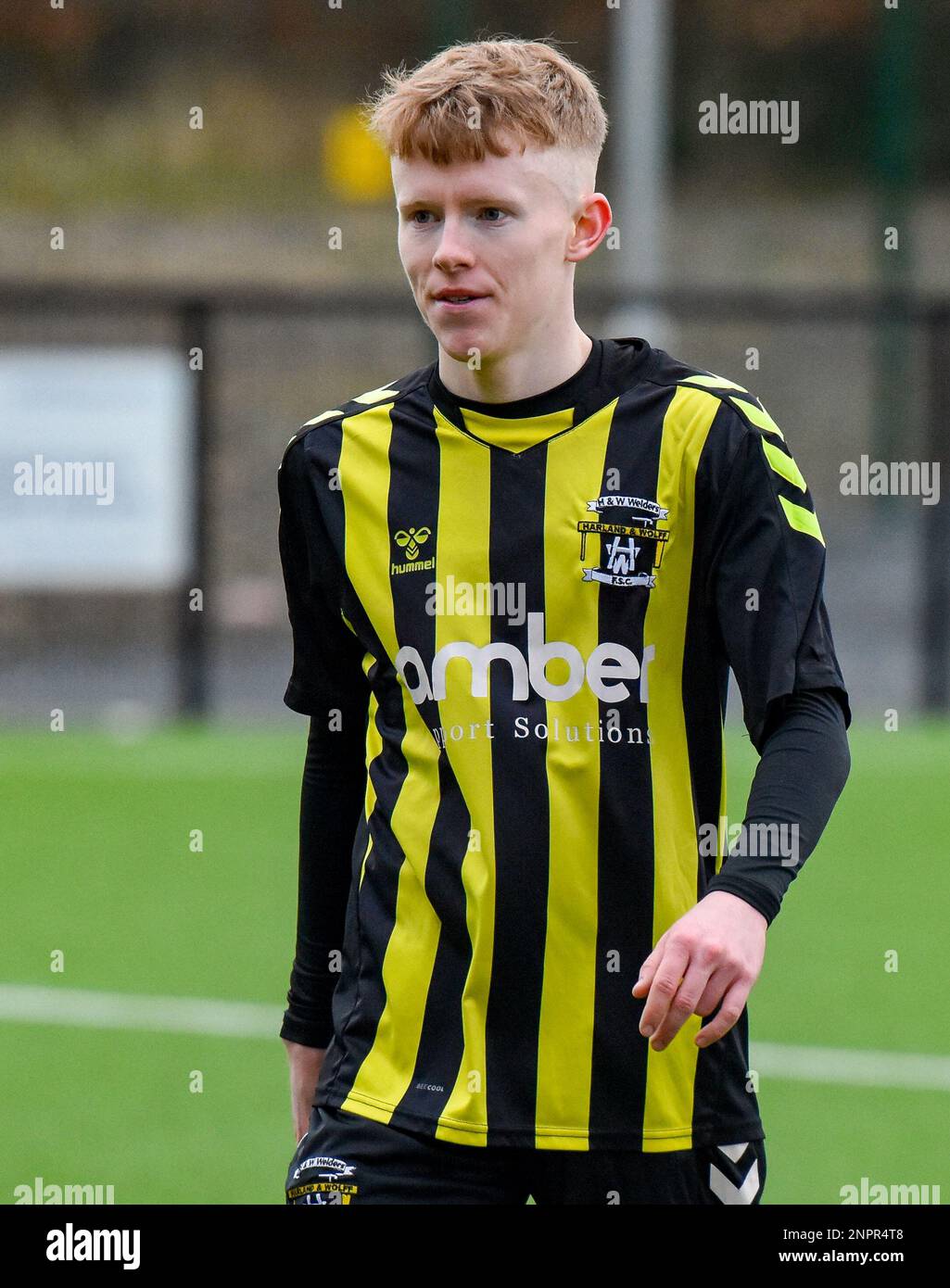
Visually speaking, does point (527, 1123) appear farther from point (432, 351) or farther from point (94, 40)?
point (94, 40)

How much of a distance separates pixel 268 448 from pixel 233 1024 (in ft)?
30.9

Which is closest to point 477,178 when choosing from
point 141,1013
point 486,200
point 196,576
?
point 486,200

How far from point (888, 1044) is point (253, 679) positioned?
784 centimetres

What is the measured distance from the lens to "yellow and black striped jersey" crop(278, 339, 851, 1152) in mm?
2934

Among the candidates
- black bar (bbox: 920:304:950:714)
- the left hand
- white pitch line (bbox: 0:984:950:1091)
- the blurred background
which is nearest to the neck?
the left hand

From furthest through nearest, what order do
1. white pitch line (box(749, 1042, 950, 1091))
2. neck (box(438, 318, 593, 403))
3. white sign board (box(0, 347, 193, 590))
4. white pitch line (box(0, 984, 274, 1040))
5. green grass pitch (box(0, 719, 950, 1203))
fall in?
white sign board (box(0, 347, 193, 590)), white pitch line (box(0, 984, 274, 1040)), white pitch line (box(749, 1042, 950, 1091)), green grass pitch (box(0, 719, 950, 1203)), neck (box(438, 318, 593, 403))

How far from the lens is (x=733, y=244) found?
822 inches

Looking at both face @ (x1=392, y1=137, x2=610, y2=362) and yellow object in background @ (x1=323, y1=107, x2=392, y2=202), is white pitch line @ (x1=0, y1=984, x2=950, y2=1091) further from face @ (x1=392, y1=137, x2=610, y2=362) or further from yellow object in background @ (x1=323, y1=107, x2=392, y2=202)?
yellow object in background @ (x1=323, y1=107, x2=392, y2=202)

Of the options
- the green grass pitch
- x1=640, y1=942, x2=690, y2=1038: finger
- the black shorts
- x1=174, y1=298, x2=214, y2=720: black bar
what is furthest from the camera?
x1=174, y1=298, x2=214, y2=720: black bar

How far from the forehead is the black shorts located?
1298 mm

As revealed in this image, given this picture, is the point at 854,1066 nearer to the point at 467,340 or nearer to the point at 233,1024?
the point at 233,1024

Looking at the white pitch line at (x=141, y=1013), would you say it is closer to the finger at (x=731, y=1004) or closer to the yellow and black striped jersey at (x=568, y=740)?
the yellow and black striped jersey at (x=568, y=740)

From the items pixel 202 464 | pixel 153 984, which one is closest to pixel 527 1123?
pixel 153 984

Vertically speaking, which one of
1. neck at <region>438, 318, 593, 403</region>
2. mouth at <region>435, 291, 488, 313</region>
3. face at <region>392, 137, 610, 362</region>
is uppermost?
face at <region>392, 137, 610, 362</region>
